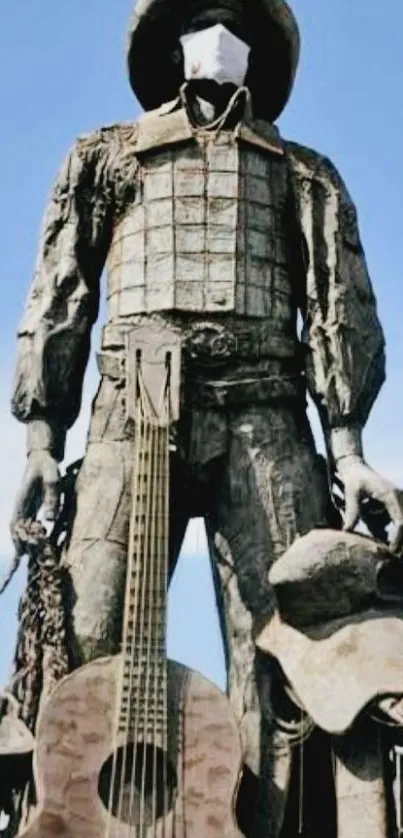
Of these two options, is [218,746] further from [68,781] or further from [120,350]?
[120,350]

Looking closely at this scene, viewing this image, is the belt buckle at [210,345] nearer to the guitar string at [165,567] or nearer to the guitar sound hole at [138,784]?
the guitar string at [165,567]

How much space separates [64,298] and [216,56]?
141 centimetres

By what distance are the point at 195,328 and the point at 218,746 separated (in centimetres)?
196

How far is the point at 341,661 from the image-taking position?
658 cm

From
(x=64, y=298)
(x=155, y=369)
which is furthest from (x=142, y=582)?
(x=64, y=298)

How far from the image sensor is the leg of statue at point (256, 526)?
6914 mm

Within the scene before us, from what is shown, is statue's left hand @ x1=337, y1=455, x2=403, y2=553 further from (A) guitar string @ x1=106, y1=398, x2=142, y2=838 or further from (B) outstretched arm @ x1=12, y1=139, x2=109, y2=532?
(B) outstretched arm @ x1=12, y1=139, x2=109, y2=532

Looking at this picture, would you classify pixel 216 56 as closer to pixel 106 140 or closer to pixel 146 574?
pixel 106 140

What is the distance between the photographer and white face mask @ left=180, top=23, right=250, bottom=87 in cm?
782

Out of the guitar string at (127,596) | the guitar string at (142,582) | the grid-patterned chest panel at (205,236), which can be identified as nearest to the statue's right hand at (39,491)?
the guitar string at (127,596)

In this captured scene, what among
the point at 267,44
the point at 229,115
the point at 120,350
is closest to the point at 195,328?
the point at 120,350

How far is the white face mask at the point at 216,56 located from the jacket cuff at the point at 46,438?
1.88 meters

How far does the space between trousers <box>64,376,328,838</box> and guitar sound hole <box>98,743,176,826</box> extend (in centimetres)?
59

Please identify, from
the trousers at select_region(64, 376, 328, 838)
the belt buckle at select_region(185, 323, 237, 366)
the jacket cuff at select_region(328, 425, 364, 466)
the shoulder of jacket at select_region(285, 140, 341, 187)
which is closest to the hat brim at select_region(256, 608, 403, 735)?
the trousers at select_region(64, 376, 328, 838)
